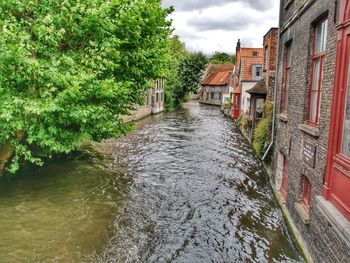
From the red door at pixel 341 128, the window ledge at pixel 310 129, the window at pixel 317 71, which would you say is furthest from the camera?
the window at pixel 317 71

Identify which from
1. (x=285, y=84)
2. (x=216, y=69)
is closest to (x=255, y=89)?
(x=285, y=84)

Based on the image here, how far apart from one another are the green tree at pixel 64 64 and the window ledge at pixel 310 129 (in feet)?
15.8

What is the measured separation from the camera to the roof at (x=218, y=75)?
2344 inches

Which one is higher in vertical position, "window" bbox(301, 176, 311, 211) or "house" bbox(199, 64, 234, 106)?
"house" bbox(199, 64, 234, 106)

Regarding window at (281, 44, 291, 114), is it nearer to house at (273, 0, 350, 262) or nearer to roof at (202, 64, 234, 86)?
house at (273, 0, 350, 262)

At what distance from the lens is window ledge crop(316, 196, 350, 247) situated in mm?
5258

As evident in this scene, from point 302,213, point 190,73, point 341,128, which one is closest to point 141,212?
point 302,213

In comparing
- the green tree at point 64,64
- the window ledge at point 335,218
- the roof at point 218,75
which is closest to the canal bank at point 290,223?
the window ledge at point 335,218

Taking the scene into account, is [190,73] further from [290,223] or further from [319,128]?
[319,128]

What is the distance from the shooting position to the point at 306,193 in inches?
343

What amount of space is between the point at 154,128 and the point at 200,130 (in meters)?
3.93

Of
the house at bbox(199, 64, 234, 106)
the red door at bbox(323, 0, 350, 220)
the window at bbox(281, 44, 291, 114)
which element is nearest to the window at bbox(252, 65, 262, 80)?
the house at bbox(199, 64, 234, 106)

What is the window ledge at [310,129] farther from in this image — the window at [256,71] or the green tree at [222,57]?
the green tree at [222,57]

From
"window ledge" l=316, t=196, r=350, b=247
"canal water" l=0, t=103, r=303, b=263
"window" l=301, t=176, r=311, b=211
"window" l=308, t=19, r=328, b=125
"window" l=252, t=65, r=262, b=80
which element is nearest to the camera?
"window ledge" l=316, t=196, r=350, b=247
